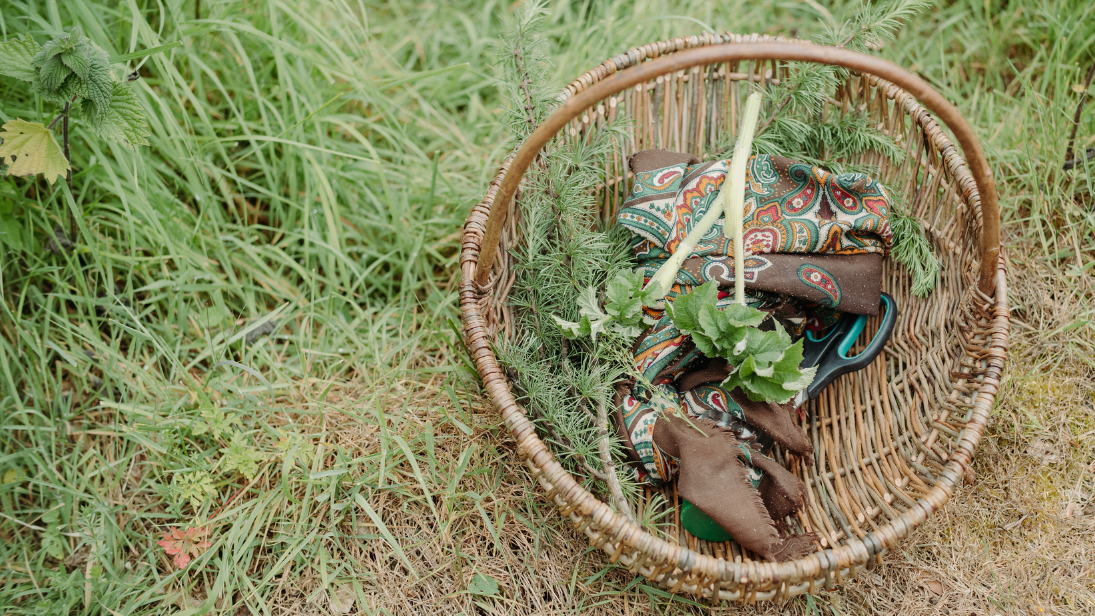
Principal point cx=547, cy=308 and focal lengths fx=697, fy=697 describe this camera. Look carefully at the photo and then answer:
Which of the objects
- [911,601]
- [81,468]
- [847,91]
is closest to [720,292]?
[847,91]

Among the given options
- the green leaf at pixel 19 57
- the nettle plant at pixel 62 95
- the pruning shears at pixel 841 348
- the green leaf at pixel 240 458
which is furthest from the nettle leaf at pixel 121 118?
the pruning shears at pixel 841 348

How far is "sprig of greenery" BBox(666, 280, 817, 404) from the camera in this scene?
1274 mm

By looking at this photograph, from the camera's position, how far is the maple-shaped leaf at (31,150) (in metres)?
1.33

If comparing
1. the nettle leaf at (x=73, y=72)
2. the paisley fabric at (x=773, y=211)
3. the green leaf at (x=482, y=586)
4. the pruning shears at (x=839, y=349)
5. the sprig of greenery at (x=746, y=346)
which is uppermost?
the nettle leaf at (x=73, y=72)

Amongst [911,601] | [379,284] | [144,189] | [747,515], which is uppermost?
[144,189]

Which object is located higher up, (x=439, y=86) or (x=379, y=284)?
(x=439, y=86)

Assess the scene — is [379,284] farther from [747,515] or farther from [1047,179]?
[1047,179]

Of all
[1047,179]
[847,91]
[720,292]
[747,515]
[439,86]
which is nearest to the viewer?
[747,515]

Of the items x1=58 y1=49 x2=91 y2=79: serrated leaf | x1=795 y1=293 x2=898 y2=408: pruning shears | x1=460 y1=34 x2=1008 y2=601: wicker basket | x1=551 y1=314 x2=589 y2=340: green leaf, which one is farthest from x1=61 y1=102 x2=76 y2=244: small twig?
x1=795 y1=293 x2=898 y2=408: pruning shears

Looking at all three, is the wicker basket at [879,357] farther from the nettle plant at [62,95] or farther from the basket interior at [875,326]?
the nettle plant at [62,95]

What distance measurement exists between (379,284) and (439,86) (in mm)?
649

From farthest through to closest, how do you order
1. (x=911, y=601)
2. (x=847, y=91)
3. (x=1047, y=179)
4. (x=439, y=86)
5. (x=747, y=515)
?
(x=439, y=86), (x=1047, y=179), (x=847, y=91), (x=911, y=601), (x=747, y=515)

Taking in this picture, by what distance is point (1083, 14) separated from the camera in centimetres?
176

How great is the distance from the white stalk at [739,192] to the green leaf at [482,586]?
72 centimetres
